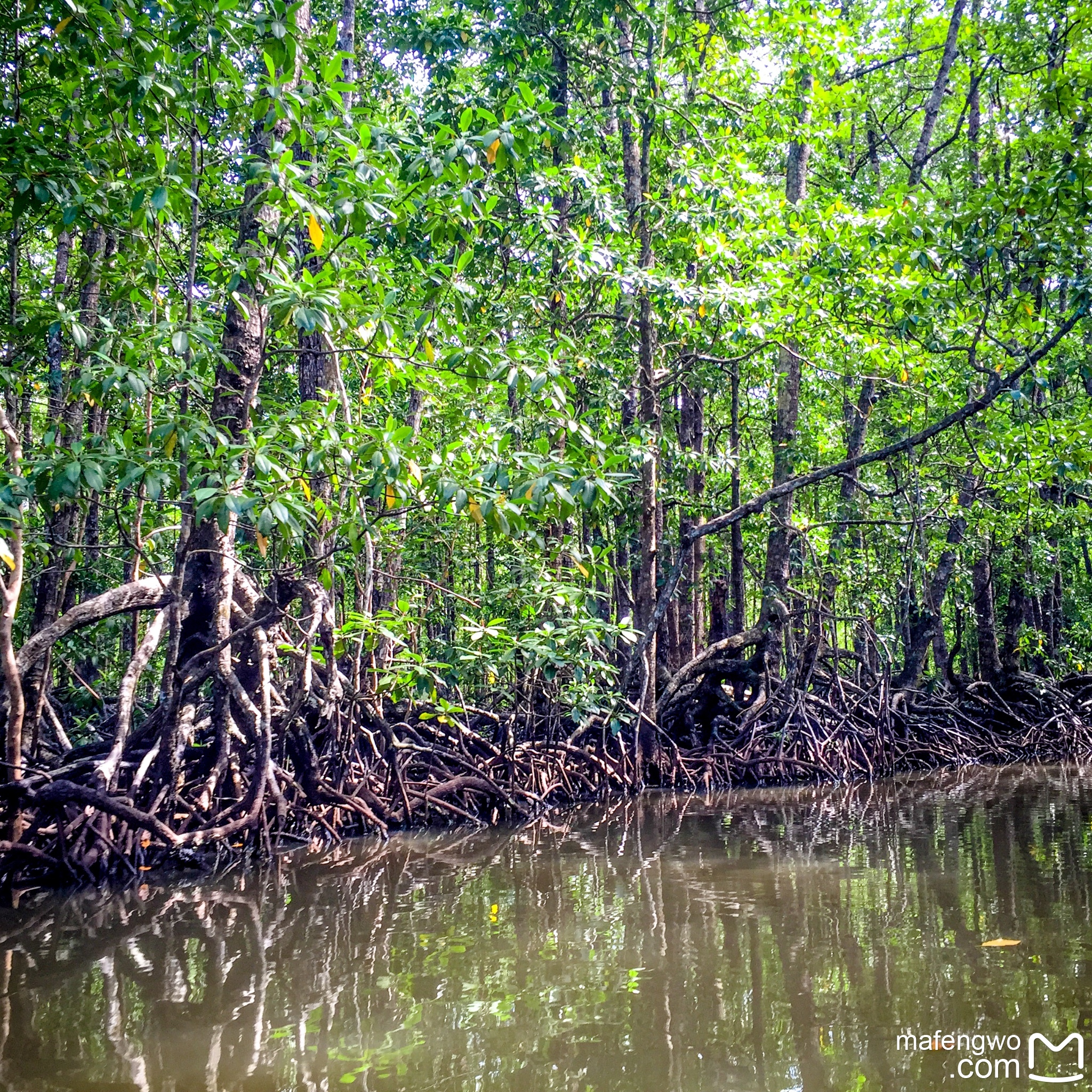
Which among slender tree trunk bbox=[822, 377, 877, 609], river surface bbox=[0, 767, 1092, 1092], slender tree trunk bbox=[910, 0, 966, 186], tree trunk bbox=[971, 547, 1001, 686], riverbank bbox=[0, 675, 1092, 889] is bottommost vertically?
river surface bbox=[0, 767, 1092, 1092]

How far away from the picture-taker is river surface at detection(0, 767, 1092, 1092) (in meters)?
Answer: 2.39

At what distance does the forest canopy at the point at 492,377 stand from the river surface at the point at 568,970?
1.06m

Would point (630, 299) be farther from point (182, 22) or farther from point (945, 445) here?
point (945, 445)

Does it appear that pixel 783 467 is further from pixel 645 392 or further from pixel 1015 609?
pixel 1015 609

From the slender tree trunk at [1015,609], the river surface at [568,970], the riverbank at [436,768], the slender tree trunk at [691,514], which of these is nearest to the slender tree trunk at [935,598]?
the riverbank at [436,768]

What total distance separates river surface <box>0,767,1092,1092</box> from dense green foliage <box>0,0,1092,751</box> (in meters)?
1.31

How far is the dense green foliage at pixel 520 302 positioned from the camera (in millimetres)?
3752

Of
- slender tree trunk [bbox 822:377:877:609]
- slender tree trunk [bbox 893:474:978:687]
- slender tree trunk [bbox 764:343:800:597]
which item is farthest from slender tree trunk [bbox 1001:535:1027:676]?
slender tree trunk [bbox 764:343:800:597]

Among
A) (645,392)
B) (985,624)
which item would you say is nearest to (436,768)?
(645,392)

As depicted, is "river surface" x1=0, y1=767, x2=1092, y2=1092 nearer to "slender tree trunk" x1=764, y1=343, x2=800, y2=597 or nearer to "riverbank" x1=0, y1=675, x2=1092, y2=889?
"riverbank" x1=0, y1=675, x2=1092, y2=889

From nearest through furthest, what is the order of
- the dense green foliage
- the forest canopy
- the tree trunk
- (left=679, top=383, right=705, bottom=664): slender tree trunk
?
the dense green foliage → the forest canopy → (left=679, top=383, right=705, bottom=664): slender tree trunk → the tree trunk

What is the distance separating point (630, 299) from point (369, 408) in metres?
2.24

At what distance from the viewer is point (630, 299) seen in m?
6.85

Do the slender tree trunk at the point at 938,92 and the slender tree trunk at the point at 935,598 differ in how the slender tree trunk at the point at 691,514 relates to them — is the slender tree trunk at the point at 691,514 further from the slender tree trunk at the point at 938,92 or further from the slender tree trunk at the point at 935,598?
the slender tree trunk at the point at 938,92
